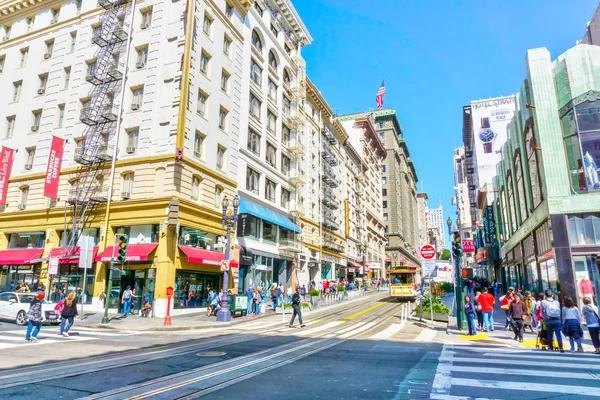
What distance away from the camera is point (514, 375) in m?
7.65

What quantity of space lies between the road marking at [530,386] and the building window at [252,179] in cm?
2781

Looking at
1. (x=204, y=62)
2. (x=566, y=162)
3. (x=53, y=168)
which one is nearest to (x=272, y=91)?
(x=204, y=62)

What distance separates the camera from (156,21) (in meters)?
28.3

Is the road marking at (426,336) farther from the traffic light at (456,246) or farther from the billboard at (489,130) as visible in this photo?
the billboard at (489,130)

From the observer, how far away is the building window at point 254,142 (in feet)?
114

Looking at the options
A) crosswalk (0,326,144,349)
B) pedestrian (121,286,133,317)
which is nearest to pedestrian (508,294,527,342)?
crosswalk (0,326,144,349)

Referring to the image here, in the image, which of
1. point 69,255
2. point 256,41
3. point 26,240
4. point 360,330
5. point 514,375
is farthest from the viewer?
point 256,41

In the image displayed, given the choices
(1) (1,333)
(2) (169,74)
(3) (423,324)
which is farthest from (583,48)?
(1) (1,333)

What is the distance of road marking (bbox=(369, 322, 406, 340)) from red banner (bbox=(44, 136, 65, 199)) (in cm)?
2510

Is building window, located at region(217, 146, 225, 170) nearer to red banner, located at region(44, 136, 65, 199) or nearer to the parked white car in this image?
red banner, located at region(44, 136, 65, 199)

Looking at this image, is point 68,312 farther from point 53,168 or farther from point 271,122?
point 271,122

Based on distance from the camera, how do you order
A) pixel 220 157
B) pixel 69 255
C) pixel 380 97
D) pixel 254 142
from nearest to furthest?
pixel 69 255 → pixel 220 157 → pixel 254 142 → pixel 380 97

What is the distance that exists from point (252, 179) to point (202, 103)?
8621mm

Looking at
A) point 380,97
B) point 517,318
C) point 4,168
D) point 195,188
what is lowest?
point 517,318
